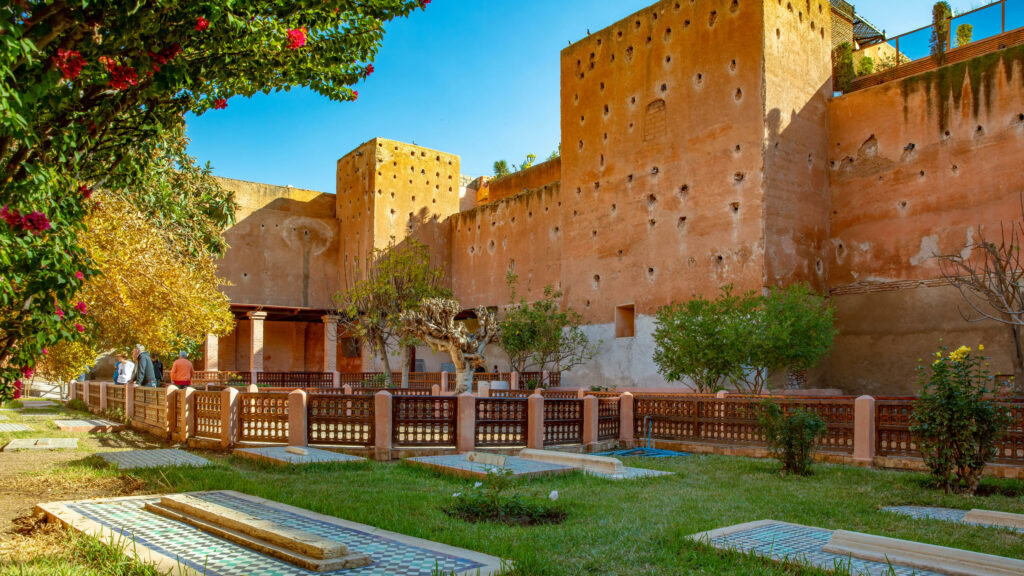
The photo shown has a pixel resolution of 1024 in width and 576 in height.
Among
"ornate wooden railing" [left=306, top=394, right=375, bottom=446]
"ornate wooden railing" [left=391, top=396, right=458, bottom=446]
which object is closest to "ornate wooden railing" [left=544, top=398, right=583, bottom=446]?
"ornate wooden railing" [left=391, top=396, right=458, bottom=446]

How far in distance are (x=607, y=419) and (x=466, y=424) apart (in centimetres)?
312

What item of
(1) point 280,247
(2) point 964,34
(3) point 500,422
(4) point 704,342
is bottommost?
(3) point 500,422

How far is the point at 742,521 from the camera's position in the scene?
19.8 ft

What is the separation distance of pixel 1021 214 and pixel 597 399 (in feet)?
40.8

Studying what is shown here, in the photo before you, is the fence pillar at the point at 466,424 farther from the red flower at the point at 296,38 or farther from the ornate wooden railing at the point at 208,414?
the red flower at the point at 296,38

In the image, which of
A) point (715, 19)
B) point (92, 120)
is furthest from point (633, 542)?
point (715, 19)

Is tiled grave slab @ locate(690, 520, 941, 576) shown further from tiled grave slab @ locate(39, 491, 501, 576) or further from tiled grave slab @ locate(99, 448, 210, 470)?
tiled grave slab @ locate(99, 448, 210, 470)

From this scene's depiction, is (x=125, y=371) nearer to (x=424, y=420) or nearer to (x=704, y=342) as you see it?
(x=424, y=420)

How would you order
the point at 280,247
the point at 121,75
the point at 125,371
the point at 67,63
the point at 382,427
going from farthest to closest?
the point at 280,247, the point at 125,371, the point at 382,427, the point at 121,75, the point at 67,63

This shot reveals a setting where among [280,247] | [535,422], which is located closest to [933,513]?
[535,422]

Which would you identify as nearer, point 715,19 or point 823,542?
point 823,542

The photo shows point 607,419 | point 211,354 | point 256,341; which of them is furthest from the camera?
point 256,341

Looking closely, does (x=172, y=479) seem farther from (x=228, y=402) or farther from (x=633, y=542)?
(x=633, y=542)

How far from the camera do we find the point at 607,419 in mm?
12602
